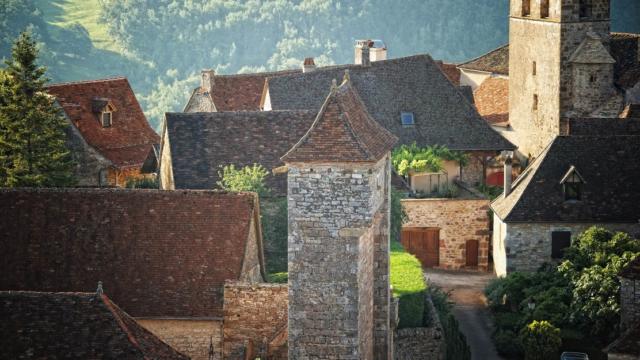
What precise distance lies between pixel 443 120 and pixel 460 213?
23.8 feet

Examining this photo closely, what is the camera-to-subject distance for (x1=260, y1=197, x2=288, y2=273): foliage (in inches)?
2026

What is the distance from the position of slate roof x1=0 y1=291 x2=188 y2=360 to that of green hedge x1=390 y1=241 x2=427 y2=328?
43.1 ft

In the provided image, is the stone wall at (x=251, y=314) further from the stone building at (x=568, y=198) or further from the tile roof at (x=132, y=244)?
the stone building at (x=568, y=198)

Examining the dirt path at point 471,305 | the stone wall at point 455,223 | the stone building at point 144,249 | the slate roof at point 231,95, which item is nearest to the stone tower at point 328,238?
the stone building at point 144,249

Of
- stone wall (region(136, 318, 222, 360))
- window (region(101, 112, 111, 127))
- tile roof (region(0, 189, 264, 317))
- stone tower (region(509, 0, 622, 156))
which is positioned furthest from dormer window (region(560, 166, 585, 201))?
window (region(101, 112, 111, 127))

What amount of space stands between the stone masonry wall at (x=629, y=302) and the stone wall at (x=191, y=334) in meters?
11.5

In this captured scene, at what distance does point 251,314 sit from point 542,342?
9944mm

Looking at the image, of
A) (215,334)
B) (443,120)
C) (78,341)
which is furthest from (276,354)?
(443,120)

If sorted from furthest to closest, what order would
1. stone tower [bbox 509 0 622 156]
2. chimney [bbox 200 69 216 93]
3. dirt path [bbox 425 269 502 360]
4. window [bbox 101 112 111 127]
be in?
chimney [bbox 200 69 216 93] → window [bbox 101 112 111 127] → stone tower [bbox 509 0 622 156] → dirt path [bbox 425 269 502 360]

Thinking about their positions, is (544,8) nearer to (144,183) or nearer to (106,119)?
(144,183)

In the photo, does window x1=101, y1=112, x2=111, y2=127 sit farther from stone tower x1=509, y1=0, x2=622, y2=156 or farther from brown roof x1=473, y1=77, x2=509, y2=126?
stone tower x1=509, y1=0, x2=622, y2=156

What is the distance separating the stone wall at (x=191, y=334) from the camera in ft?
134

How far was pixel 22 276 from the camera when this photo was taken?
137ft

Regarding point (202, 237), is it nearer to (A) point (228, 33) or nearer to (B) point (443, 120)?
(B) point (443, 120)
